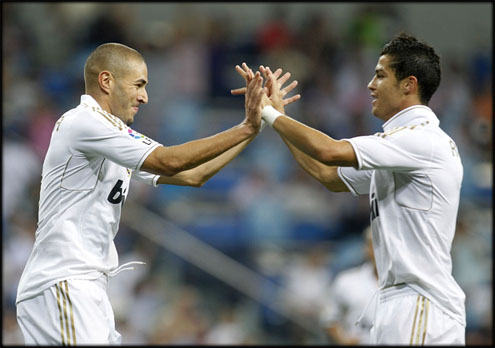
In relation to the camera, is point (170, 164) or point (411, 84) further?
point (411, 84)

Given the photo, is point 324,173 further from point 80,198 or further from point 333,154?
point 80,198

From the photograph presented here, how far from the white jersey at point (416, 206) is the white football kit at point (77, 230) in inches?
54.0

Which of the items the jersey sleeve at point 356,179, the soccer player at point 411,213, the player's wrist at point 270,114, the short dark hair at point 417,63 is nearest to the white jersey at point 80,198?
the player's wrist at point 270,114

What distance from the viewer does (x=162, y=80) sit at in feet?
40.7

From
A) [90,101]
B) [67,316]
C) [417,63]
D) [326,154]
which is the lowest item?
[67,316]

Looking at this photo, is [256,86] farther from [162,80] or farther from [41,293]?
[162,80]

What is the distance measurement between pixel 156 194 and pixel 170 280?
5.00 feet

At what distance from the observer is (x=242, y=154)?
11.8 meters

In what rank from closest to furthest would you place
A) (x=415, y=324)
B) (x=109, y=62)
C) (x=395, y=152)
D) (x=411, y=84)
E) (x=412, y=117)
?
(x=415, y=324) → (x=395, y=152) → (x=412, y=117) → (x=411, y=84) → (x=109, y=62)

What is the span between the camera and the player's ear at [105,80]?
4707 millimetres

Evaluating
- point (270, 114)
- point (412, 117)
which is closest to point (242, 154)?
point (270, 114)

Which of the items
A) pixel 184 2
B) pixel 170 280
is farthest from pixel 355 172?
pixel 184 2

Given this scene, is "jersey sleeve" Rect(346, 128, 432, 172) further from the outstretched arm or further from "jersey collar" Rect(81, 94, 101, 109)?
"jersey collar" Rect(81, 94, 101, 109)

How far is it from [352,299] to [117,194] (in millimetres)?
3467
